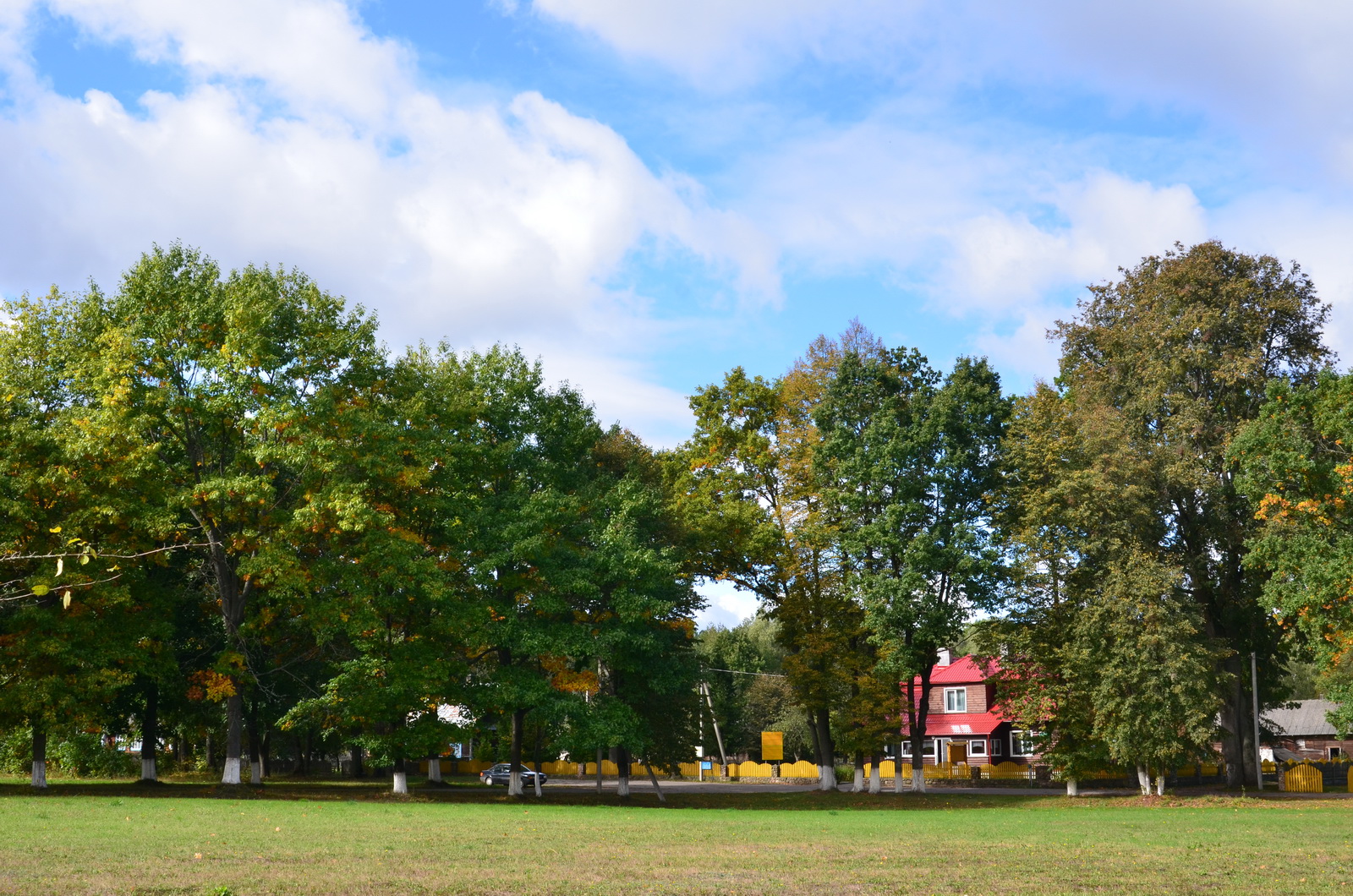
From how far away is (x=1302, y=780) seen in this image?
166 feet

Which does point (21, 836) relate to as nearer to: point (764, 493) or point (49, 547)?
point (49, 547)

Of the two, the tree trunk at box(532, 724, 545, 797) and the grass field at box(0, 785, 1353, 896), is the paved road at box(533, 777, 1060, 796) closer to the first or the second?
the tree trunk at box(532, 724, 545, 797)

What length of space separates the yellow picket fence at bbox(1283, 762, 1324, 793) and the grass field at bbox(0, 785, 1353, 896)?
1769 centimetres

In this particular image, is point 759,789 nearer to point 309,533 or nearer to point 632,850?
point 309,533

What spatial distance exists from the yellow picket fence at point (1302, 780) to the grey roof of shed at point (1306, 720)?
1419 inches

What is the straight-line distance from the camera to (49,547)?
3009 centimetres

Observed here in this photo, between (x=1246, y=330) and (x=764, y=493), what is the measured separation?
68.7 feet

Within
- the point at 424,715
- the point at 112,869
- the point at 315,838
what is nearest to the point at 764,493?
the point at 424,715

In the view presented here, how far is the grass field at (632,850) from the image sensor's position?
14648mm

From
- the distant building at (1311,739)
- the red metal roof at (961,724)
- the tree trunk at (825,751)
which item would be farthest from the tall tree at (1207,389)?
the distant building at (1311,739)

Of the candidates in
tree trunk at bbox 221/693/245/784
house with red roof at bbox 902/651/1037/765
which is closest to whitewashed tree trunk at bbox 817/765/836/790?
house with red roof at bbox 902/651/1037/765

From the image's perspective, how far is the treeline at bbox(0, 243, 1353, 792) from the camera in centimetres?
3694

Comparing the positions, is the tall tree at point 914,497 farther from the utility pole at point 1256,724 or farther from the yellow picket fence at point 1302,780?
the yellow picket fence at point 1302,780

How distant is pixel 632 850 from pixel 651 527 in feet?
86.4
